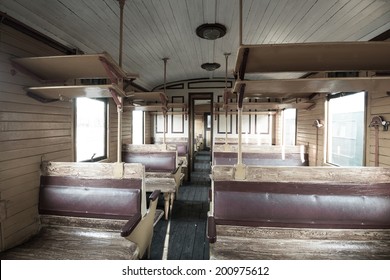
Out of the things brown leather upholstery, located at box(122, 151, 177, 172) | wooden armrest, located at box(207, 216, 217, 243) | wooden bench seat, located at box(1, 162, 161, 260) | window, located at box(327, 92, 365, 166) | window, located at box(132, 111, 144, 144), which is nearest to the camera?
wooden armrest, located at box(207, 216, 217, 243)

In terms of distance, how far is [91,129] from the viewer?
3.28 m

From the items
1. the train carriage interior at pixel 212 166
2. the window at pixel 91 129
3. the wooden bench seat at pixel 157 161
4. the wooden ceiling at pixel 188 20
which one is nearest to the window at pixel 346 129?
the train carriage interior at pixel 212 166

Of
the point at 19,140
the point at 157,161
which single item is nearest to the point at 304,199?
the point at 19,140

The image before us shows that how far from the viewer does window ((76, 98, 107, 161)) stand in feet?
9.73

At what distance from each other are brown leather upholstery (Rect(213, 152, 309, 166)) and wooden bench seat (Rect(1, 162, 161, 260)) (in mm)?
2011

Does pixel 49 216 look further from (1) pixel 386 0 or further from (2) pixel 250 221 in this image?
(1) pixel 386 0

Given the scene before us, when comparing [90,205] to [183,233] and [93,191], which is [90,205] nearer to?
[93,191]

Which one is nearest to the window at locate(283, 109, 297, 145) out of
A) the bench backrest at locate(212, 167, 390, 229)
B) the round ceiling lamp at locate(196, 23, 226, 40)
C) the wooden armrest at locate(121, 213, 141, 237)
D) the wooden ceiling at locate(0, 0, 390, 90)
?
the wooden ceiling at locate(0, 0, 390, 90)

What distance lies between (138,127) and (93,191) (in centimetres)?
382

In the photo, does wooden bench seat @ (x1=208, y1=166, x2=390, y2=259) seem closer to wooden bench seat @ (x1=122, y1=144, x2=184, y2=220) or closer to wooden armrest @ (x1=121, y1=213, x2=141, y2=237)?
wooden armrest @ (x1=121, y1=213, x2=141, y2=237)

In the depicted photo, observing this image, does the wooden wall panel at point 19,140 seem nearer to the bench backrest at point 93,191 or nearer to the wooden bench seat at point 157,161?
the bench backrest at point 93,191

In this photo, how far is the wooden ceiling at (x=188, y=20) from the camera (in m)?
1.94
